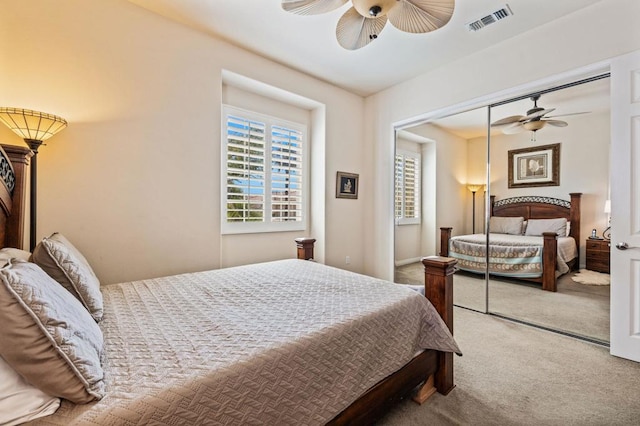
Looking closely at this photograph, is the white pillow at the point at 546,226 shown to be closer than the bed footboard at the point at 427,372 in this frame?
No

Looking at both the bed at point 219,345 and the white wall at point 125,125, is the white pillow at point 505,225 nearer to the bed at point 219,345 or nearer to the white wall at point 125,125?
the bed at point 219,345

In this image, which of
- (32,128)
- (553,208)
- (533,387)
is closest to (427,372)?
Answer: (533,387)

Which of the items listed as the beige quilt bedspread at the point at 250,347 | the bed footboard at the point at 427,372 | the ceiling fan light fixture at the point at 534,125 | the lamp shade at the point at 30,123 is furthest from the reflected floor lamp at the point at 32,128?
the ceiling fan light fixture at the point at 534,125

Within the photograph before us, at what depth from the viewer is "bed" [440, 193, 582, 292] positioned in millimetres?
2686

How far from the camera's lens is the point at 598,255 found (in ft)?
8.03

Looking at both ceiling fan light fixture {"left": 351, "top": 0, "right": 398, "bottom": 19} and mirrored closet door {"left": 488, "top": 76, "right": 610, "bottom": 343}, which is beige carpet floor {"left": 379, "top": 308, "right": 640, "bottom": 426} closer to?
mirrored closet door {"left": 488, "top": 76, "right": 610, "bottom": 343}

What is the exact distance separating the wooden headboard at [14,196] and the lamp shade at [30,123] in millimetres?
106

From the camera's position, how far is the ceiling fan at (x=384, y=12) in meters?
1.57

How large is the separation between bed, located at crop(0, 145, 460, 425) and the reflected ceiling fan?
204cm

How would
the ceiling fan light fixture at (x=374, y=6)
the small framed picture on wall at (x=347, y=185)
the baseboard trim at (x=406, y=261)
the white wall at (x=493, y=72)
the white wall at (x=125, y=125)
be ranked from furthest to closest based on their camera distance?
1. the small framed picture on wall at (x=347, y=185)
2. the baseboard trim at (x=406, y=261)
3. the white wall at (x=493, y=72)
4. the white wall at (x=125, y=125)
5. the ceiling fan light fixture at (x=374, y=6)

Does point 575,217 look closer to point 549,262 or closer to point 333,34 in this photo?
point 549,262

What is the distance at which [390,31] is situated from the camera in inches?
106

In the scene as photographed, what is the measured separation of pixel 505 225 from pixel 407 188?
4.10 feet

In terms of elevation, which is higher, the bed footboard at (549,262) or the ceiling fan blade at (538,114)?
the ceiling fan blade at (538,114)
